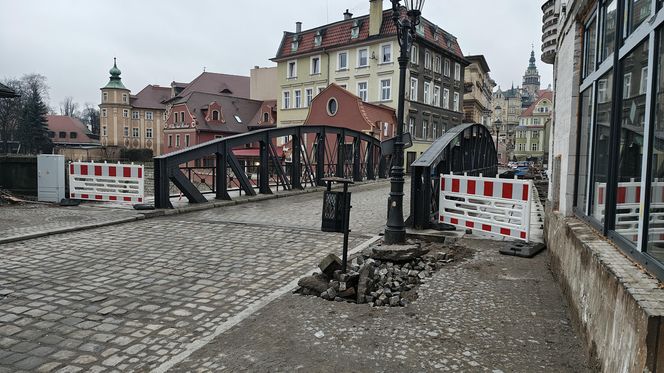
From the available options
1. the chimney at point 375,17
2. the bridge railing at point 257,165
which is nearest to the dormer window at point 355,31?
the chimney at point 375,17

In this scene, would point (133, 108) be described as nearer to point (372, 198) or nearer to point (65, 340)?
point (372, 198)

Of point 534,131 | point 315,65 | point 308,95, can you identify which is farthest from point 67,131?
point 534,131

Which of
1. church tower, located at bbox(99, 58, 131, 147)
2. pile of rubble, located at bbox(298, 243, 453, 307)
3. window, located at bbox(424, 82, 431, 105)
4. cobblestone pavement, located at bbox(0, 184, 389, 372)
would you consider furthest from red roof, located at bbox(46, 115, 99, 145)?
pile of rubble, located at bbox(298, 243, 453, 307)

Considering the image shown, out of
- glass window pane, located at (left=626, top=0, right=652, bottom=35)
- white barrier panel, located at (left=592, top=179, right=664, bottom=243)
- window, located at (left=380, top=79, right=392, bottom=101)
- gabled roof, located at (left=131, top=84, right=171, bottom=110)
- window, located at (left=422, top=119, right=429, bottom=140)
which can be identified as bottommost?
white barrier panel, located at (left=592, top=179, right=664, bottom=243)

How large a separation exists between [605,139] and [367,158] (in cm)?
1999

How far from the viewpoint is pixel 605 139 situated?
385cm

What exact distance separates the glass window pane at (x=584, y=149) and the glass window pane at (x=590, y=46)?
0.24 m

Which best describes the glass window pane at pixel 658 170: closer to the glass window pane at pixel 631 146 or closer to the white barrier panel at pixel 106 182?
the glass window pane at pixel 631 146

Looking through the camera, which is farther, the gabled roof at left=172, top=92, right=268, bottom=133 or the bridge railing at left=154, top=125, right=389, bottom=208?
the gabled roof at left=172, top=92, right=268, bottom=133

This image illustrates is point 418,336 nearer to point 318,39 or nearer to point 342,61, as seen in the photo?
point 342,61

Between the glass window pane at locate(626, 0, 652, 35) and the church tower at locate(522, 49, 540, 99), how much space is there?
16602 centimetres

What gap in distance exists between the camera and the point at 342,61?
44000 millimetres

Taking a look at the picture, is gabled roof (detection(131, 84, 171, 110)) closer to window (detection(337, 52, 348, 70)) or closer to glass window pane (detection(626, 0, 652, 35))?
window (detection(337, 52, 348, 70))

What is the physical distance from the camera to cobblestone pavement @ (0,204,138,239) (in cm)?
845
